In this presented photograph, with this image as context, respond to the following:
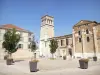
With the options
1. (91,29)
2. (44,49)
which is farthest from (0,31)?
(91,29)

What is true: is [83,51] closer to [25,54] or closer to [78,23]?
[78,23]

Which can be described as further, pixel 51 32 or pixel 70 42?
pixel 51 32

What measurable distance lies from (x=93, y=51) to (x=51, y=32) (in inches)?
1011

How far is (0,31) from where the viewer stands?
3616 centimetres

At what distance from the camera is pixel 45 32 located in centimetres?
5266

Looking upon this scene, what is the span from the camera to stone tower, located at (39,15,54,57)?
1946 inches

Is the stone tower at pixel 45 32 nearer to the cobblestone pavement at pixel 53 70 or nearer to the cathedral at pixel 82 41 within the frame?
the cathedral at pixel 82 41

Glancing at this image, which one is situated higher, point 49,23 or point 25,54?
point 49,23

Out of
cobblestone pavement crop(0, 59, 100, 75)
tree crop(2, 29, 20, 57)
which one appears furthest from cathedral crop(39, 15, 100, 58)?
tree crop(2, 29, 20, 57)

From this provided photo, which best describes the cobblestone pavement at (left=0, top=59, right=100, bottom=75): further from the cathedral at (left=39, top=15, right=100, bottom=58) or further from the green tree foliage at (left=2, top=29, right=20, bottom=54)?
the cathedral at (left=39, top=15, right=100, bottom=58)

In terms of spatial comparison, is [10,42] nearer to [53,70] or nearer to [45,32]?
[53,70]

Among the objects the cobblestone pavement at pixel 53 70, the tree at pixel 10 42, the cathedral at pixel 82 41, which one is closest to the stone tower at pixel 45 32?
the cathedral at pixel 82 41

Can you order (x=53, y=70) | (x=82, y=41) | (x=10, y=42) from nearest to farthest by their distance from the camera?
1. (x=53, y=70)
2. (x=10, y=42)
3. (x=82, y=41)

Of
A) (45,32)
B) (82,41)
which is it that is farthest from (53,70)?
(45,32)
